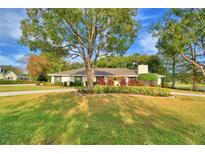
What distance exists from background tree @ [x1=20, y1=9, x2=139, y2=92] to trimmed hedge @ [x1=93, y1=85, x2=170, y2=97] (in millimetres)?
881

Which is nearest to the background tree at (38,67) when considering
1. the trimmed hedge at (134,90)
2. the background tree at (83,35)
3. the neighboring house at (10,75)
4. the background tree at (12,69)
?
the background tree at (12,69)

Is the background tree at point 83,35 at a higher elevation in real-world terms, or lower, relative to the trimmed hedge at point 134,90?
higher

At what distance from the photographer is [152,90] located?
36.0 ft

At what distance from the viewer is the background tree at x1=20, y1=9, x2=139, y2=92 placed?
9.58m

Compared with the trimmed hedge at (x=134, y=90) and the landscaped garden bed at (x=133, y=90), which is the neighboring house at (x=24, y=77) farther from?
the trimmed hedge at (x=134, y=90)

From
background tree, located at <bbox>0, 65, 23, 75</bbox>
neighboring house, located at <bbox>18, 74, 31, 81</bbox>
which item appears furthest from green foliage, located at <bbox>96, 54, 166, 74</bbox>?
background tree, located at <bbox>0, 65, 23, 75</bbox>

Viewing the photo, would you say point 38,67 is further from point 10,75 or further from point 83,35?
point 83,35

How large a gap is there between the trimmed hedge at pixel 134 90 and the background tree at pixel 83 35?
88cm

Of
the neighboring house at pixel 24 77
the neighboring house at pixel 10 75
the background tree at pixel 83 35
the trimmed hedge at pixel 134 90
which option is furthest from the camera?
the neighboring house at pixel 10 75

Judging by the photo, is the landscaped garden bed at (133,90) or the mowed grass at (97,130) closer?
the mowed grass at (97,130)

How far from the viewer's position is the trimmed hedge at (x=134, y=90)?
10961 mm

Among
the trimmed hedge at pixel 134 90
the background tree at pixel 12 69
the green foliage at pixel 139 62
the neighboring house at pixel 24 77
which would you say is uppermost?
the green foliage at pixel 139 62

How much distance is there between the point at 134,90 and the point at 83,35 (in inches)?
210
